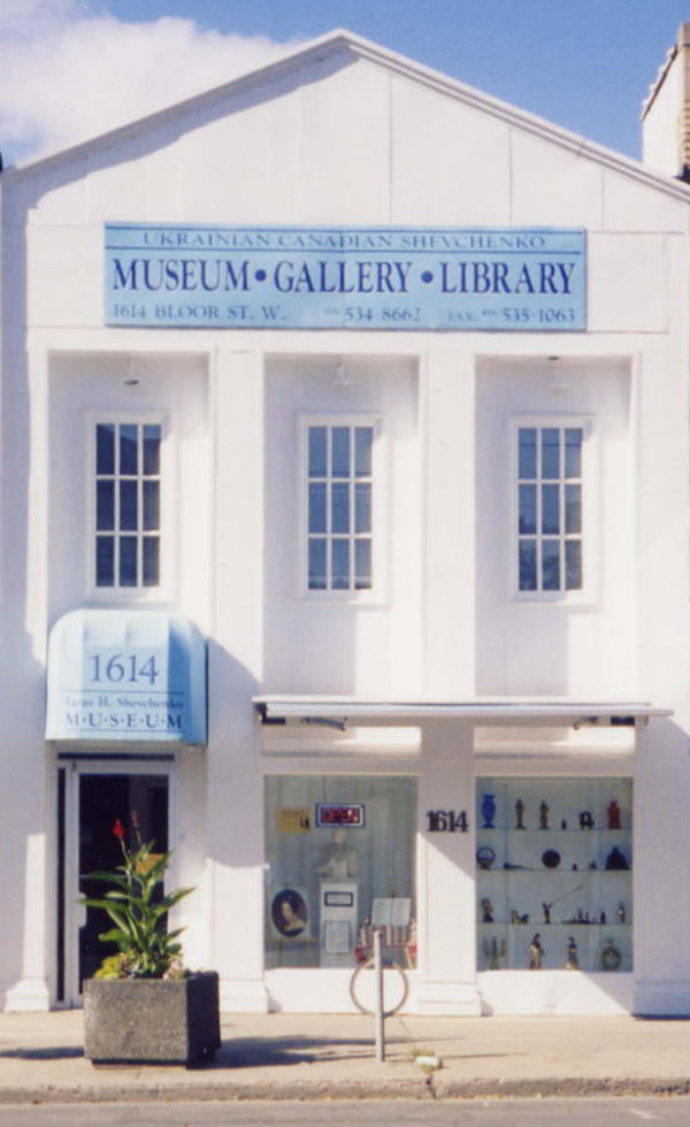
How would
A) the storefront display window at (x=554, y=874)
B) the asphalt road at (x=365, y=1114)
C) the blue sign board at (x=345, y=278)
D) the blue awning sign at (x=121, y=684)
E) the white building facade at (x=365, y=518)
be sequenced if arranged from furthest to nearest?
the storefront display window at (x=554, y=874) < the blue sign board at (x=345, y=278) < the white building facade at (x=365, y=518) < the blue awning sign at (x=121, y=684) < the asphalt road at (x=365, y=1114)

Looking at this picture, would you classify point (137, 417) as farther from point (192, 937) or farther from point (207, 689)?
point (192, 937)

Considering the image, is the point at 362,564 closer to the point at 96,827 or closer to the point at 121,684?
the point at 121,684

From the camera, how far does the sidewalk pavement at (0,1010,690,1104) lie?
14.2m

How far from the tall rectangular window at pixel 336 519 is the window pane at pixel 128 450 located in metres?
1.66

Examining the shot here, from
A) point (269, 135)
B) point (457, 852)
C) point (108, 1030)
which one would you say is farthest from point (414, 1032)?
point (269, 135)

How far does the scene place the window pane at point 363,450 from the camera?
18.5m

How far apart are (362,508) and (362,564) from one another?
1.77 feet

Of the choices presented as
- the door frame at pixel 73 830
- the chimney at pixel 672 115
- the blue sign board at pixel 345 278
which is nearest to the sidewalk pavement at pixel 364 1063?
the door frame at pixel 73 830

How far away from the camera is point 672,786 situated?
1808cm

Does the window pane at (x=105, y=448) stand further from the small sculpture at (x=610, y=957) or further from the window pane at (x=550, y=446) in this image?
the small sculpture at (x=610, y=957)

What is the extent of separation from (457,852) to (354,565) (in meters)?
2.88

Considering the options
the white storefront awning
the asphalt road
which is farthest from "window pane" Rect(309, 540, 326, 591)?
the asphalt road

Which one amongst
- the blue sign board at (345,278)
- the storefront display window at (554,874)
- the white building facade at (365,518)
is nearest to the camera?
the white building facade at (365,518)

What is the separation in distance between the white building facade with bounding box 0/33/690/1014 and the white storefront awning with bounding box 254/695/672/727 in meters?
0.23
